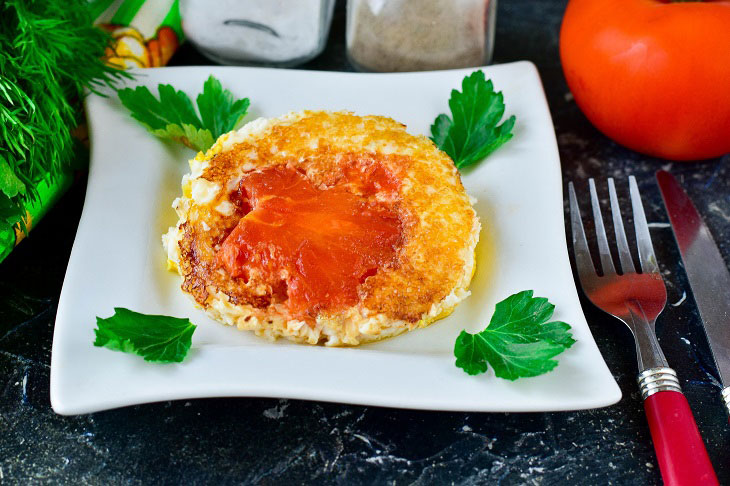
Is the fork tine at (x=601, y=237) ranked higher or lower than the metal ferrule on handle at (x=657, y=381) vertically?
lower

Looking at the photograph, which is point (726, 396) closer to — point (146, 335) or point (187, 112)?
point (146, 335)

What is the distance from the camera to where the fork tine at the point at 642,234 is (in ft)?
6.16

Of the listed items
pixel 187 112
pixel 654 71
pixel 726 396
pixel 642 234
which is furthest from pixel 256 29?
pixel 726 396

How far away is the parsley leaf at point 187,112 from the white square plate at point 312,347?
0.04 m

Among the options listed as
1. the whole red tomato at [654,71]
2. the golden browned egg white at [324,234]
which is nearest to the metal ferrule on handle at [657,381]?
the golden browned egg white at [324,234]

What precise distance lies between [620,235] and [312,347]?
3.00ft

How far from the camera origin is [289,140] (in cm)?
186

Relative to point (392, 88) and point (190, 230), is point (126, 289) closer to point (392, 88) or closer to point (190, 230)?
point (190, 230)

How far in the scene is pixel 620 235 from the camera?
6.45ft

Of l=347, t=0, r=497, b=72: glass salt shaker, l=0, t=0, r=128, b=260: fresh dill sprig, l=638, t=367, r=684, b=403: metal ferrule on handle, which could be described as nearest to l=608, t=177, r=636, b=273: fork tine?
l=638, t=367, r=684, b=403: metal ferrule on handle

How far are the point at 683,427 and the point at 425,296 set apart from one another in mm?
562

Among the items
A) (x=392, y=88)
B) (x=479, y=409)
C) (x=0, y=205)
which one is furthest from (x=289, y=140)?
(x=479, y=409)

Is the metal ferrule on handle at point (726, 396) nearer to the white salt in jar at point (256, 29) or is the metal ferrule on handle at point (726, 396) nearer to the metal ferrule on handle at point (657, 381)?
the metal ferrule on handle at point (657, 381)

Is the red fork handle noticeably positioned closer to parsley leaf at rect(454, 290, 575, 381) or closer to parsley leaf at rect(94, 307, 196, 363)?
parsley leaf at rect(454, 290, 575, 381)
